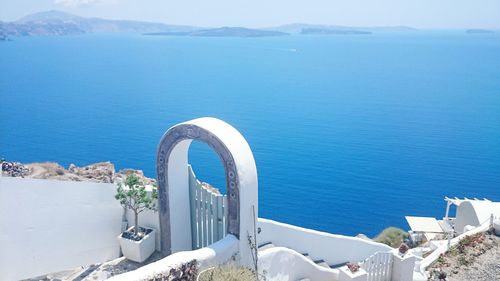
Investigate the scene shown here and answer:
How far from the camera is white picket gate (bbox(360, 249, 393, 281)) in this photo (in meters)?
10.2

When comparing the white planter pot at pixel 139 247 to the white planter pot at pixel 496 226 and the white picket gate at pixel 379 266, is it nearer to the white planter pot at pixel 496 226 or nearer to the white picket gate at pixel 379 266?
Result: the white picket gate at pixel 379 266

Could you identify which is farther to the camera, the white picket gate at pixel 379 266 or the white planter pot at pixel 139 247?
the white planter pot at pixel 139 247

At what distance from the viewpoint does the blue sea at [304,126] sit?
33281 millimetres

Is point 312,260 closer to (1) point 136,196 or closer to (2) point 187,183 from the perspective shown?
(2) point 187,183

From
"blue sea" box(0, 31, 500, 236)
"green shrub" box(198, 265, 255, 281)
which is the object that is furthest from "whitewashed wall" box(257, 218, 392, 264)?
"blue sea" box(0, 31, 500, 236)

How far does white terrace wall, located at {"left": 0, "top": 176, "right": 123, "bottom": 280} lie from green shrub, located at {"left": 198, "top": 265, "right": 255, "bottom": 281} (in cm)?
412

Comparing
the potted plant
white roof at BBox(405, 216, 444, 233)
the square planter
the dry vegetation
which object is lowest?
white roof at BBox(405, 216, 444, 233)

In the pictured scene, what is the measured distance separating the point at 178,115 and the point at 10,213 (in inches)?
1979

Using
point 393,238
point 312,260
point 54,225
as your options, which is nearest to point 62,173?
point 54,225

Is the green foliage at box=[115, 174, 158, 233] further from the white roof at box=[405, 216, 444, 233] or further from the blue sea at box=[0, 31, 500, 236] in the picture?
the blue sea at box=[0, 31, 500, 236]

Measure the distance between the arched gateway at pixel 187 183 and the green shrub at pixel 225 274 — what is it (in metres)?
1.34

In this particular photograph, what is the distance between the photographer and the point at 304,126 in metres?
54.2

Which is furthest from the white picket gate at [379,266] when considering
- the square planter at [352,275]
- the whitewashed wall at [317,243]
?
the whitewashed wall at [317,243]

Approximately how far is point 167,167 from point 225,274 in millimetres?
3344
